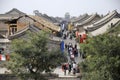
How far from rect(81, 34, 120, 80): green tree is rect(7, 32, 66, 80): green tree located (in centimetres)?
312

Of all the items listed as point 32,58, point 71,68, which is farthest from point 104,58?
point 71,68

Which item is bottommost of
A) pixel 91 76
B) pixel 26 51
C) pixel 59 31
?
pixel 91 76

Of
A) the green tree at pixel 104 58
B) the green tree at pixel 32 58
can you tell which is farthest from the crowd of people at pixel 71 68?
the green tree at pixel 104 58

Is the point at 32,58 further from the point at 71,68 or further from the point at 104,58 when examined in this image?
the point at 71,68

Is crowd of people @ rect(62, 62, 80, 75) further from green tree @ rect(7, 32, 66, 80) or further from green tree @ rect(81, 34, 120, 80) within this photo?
green tree @ rect(81, 34, 120, 80)

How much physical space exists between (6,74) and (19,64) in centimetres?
486

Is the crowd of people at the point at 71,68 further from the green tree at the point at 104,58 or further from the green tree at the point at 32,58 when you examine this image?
the green tree at the point at 104,58

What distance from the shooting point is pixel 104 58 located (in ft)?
65.2

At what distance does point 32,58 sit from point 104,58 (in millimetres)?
4868

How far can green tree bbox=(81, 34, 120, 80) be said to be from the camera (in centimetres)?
1989

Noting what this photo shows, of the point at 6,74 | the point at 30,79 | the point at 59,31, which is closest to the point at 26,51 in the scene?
the point at 30,79

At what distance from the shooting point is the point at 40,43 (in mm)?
23203

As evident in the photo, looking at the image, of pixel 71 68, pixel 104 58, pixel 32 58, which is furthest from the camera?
pixel 71 68

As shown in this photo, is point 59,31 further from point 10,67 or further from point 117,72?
point 117,72
